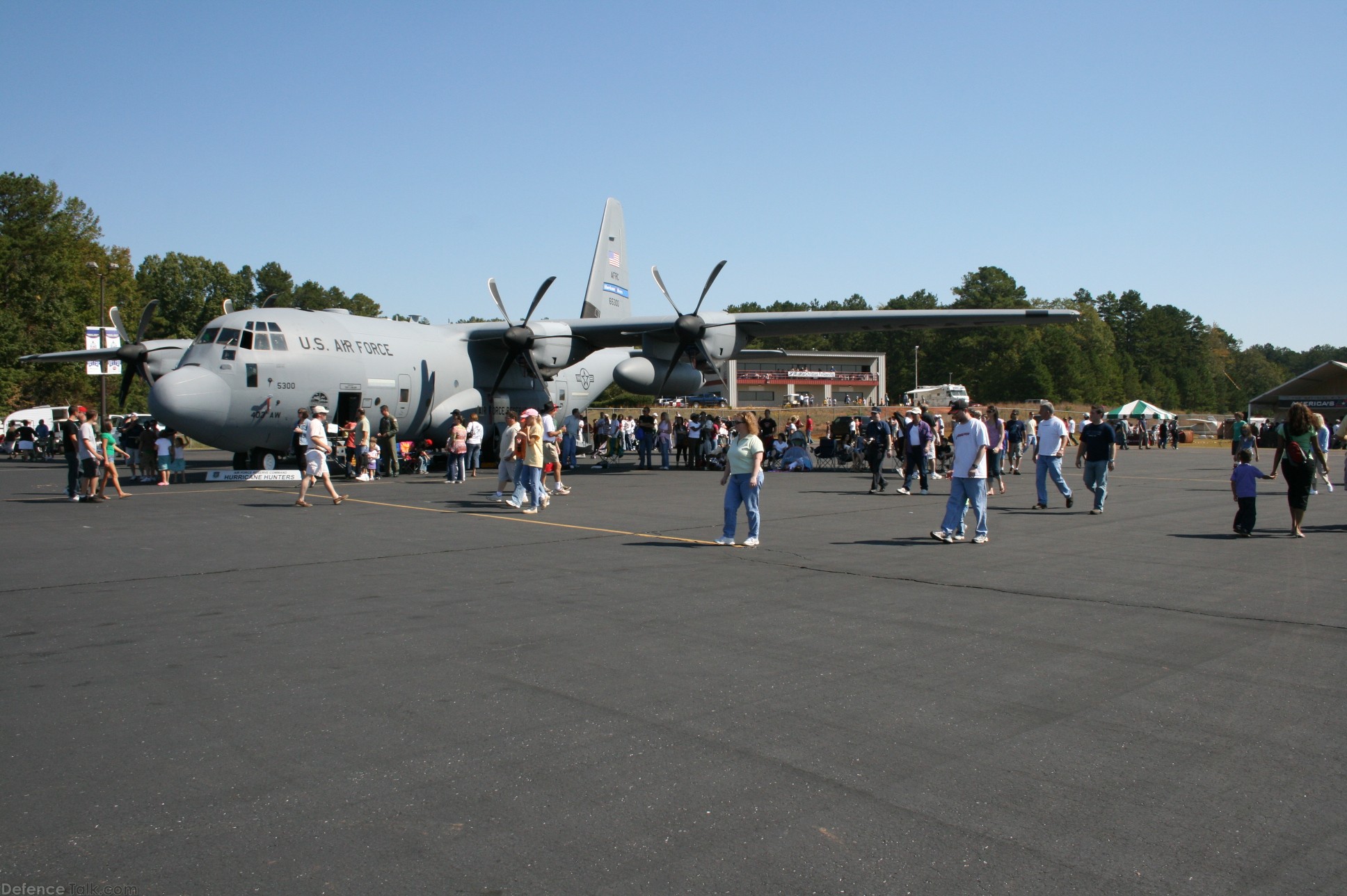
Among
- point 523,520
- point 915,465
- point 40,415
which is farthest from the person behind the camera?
point 40,415

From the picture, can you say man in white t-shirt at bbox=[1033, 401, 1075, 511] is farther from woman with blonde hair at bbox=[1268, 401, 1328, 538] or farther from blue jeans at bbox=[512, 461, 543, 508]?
blue jeans at bbox=[512, 461, 543, 508]

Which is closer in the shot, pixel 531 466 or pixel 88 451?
pixel 531 466

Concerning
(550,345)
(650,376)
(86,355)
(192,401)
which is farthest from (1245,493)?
(86,355)

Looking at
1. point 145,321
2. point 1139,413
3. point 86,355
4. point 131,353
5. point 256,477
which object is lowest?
point 256,477

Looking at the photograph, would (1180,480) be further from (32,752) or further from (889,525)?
(32,752)

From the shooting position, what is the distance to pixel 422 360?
24.5m

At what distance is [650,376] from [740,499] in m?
16.1

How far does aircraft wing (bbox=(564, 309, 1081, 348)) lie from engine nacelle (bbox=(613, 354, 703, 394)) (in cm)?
86

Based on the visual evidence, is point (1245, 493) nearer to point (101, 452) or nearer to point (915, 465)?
point (915, 465)

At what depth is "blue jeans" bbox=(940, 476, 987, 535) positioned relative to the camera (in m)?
11.1

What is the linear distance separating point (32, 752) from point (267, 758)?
44.1 inches

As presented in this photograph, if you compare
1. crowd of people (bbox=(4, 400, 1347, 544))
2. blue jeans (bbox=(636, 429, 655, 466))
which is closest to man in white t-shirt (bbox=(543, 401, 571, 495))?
crowd of people (bbox=(4, 400, 1347, 544))

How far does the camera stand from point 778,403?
102 metres

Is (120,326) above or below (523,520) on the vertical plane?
above
